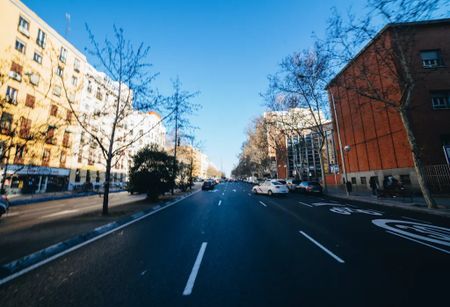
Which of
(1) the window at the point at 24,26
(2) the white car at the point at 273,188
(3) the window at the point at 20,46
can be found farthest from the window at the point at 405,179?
(1) the window at the point at 24,26

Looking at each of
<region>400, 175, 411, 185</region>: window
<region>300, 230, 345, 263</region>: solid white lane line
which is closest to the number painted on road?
<region>300, 230, 345, 263</region>: solid white lane line

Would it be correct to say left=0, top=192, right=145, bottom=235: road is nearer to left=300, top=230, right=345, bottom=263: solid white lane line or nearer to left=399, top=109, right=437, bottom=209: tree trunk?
left=300, top=230, right=345, bottom=263: solid white lane line

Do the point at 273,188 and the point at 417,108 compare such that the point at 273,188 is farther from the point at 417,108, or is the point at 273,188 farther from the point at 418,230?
the point at 417,108

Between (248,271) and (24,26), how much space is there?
123 feet

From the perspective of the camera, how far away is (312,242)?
5.44 metres

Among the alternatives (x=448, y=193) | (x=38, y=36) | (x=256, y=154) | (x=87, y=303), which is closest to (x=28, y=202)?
(x=87, y=303)

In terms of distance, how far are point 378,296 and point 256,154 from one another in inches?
2292

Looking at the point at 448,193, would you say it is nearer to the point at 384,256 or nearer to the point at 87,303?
the point at 384,256

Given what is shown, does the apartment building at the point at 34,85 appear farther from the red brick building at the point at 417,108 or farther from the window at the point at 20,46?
the red brick building at the point at 417,108

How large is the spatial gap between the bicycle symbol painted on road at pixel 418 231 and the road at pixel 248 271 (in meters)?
0.04

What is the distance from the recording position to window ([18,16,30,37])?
22.9m

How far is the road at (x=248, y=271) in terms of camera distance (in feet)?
9.63

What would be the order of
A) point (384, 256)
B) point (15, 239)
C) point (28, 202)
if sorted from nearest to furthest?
point (384, 256) → point (15, 239) → point (28, 202)

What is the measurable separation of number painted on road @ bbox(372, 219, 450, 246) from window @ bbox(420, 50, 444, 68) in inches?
783
